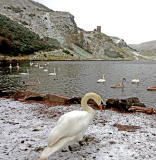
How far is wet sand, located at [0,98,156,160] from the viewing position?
6.12m

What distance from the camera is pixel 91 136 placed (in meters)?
7.52

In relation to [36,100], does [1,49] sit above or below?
above

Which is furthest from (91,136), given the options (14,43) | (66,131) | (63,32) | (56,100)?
(63,32)

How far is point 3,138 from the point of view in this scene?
7.23 m

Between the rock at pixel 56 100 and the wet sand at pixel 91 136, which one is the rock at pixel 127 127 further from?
the rock at pixel 56 100

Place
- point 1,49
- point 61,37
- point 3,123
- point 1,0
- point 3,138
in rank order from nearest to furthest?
1. point 3,138
2. point 3,123
3. point 1,49
4. point 61,37
5. point 1,0

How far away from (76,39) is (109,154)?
151 m

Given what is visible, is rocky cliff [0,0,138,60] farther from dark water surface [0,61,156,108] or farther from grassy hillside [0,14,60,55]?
dark water surface [0,61,156,108]

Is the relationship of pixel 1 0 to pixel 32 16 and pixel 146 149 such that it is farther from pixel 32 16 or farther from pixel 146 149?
pixel 146 149

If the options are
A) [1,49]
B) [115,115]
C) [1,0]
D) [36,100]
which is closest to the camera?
[115,115]

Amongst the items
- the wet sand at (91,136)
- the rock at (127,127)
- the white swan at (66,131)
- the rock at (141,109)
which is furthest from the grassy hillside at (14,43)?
the white swan at (66,131)

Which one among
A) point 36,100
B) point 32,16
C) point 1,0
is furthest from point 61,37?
point 36,100

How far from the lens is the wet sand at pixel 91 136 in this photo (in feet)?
20.1

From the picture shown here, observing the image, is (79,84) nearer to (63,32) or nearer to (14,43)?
(14,43)
